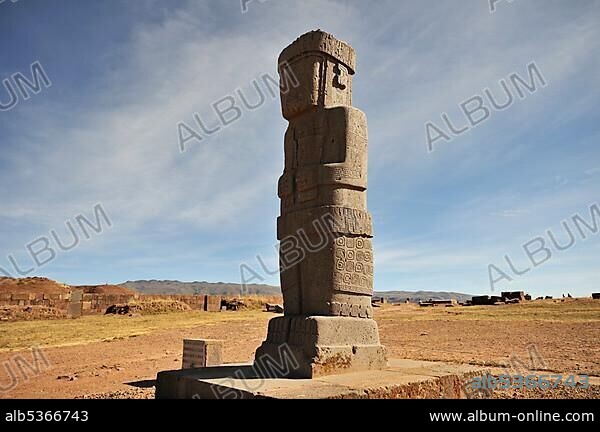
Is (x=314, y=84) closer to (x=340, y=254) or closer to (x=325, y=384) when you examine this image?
(x=340, y=254)

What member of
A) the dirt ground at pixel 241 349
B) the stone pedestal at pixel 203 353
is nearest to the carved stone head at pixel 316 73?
the stone pedestal at pixel 203 353

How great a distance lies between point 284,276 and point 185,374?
168cm

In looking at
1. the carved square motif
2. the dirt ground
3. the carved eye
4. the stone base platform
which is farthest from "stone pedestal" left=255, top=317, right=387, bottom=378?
the dirt ground

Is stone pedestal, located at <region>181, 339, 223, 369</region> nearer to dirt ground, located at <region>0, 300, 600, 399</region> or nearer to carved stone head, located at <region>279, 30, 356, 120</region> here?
dirt ground, located at <region>0, 300, 600, 399</region>

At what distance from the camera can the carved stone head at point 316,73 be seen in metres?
6.55
